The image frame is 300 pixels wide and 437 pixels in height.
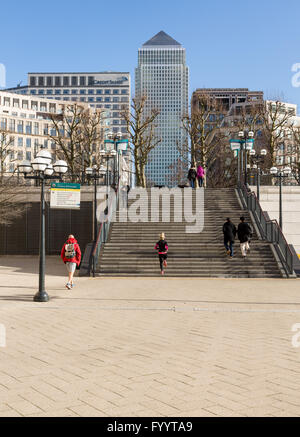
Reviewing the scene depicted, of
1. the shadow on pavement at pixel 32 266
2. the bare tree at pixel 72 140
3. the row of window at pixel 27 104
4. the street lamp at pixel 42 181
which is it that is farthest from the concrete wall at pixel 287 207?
the row of window at pixel 27 104

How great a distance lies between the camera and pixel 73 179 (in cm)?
3072

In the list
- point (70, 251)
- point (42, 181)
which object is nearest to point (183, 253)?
point (70, 251)

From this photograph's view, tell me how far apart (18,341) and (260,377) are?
12.9 ft

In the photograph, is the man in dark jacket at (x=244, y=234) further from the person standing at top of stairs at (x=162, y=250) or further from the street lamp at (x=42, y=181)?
the street lamp at (x=42, y=181)

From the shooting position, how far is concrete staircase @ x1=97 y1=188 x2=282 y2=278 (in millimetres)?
18469

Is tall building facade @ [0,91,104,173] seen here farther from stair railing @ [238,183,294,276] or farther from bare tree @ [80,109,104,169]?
stair railing @ [238,183,294,276]

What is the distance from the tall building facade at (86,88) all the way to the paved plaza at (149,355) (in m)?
150

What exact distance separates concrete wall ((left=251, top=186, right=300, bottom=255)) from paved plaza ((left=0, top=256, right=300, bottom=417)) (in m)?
14.2

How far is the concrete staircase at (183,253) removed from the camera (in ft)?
60.6

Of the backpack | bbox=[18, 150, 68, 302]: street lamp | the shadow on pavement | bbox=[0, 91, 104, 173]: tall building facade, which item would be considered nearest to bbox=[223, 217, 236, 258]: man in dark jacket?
the shadow on pavement

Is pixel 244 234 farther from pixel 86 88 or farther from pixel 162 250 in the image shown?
pixel 86 88

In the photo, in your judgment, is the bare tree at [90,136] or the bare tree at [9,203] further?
the bare tree at [90,136]
